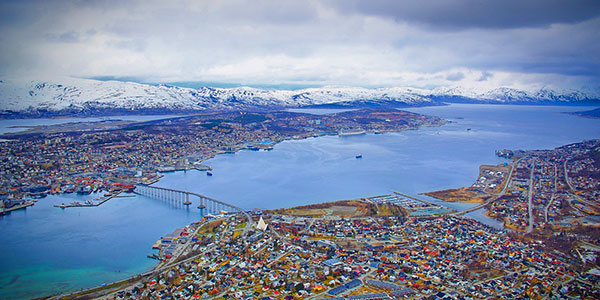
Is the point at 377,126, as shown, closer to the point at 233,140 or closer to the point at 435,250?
the point at 233,140

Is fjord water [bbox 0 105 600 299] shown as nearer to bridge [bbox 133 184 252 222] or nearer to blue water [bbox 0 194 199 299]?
blue water [bbox 0 194 199 299]

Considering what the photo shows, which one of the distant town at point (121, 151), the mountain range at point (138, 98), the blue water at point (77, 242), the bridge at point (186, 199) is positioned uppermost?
the mountain range at point (138, 98)

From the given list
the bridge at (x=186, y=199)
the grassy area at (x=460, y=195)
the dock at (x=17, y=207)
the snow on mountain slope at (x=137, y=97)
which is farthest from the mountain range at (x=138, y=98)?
the grassy area at (x=460, y=195)

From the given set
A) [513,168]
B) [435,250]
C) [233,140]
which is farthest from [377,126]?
[435,250]

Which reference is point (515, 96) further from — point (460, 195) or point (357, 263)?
point (357, 263)

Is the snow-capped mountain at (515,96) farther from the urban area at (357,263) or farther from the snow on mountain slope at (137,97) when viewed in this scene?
the urban area at (357,263)
